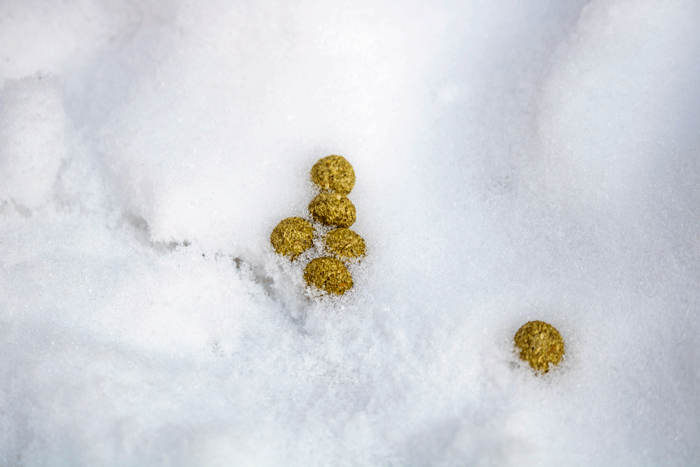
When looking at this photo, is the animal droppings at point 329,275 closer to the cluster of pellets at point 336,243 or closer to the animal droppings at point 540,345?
the cluster of pellets at point 336,243

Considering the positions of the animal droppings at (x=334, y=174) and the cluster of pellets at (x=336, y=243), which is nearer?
the cluster of pellets at (x=336, y=243)

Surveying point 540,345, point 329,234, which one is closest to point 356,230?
point 329,234

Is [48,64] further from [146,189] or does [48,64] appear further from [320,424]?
[320,424]

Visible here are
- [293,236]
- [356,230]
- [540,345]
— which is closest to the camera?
[540,345]

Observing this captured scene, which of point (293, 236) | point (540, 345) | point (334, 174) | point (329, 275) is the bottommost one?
point (540, 345)

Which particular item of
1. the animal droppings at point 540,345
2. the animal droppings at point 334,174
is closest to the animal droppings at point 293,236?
the animal droppings at point 334,174

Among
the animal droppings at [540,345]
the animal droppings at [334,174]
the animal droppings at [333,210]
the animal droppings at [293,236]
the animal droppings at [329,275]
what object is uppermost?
the animal droppings at [334,174]

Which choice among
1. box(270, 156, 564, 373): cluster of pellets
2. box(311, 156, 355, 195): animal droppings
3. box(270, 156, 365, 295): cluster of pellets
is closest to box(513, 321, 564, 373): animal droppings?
box(270, 156, 564, 373): cluster of pellets

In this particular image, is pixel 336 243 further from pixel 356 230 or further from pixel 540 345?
pixel 540 345
